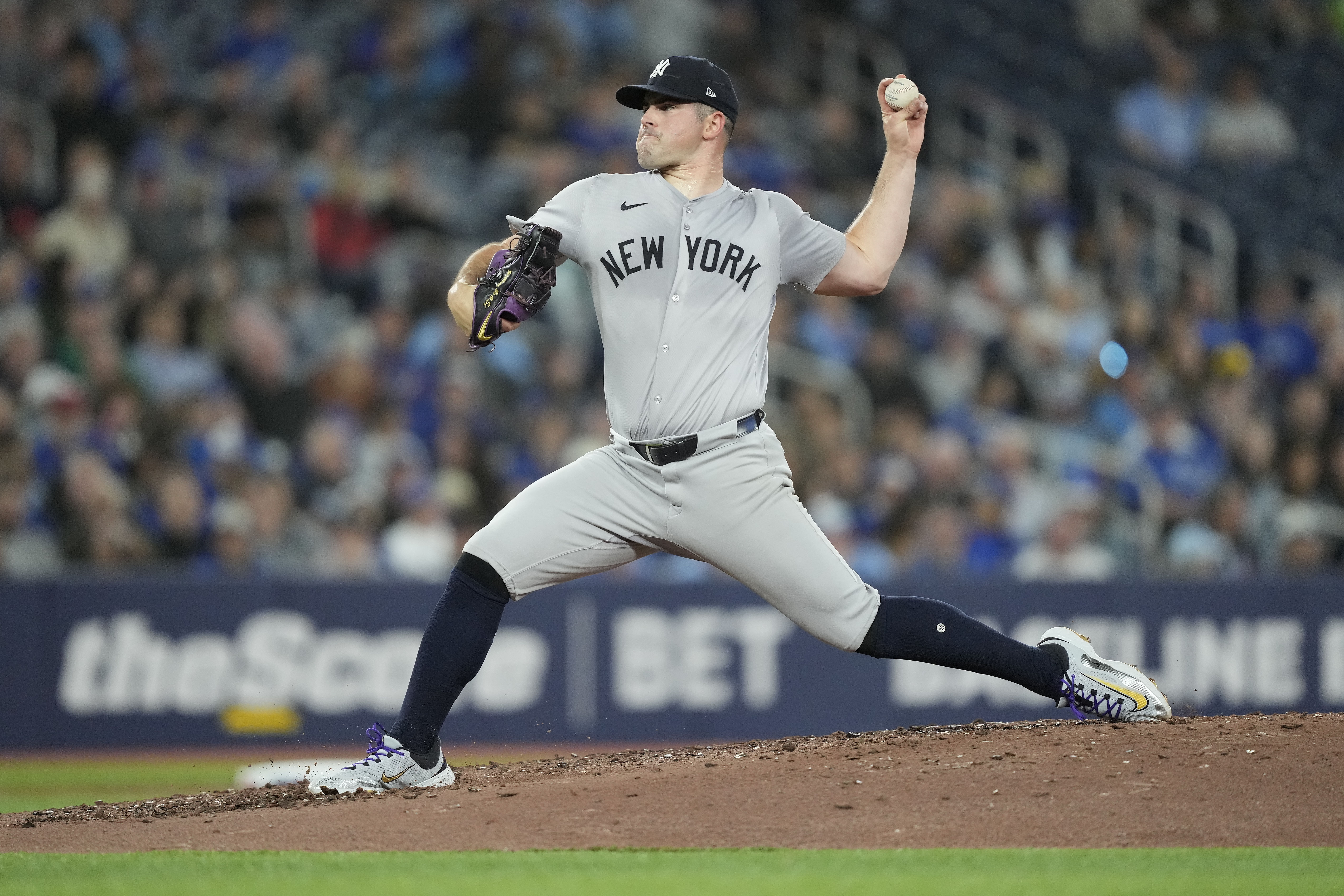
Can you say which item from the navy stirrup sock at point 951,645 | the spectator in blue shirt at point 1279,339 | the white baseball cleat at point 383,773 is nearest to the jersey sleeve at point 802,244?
the navy stirrup sock at point 951,645

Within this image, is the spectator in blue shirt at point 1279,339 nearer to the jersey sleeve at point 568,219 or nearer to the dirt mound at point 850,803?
the dirt mound at point 850,803

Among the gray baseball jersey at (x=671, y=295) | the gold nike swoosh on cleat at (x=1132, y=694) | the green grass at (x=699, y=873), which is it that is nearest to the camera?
the green grass at (x=699, y=873)

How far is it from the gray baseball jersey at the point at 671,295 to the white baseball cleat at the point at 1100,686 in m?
1.38

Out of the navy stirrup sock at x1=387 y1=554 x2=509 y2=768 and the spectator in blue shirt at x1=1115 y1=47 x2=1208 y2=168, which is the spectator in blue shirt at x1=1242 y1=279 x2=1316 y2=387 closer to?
the spectator in blue shirt at x1=1115 y1=47 x2=1208 y2=168

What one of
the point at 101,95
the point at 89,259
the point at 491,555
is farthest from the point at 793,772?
the point at 101,95

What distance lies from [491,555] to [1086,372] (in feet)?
28.0

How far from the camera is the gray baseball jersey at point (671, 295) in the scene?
5.07m

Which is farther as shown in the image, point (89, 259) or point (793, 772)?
point (89, 259)

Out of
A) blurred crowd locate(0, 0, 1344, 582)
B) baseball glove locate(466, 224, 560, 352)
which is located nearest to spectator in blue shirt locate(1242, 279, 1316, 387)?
blurred crowd locate(0, 0, 1344, 582)

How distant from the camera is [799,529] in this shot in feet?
16.7

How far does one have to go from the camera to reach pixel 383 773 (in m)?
5.38

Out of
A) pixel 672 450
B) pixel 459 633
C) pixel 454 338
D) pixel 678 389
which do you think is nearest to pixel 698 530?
pixel 672 450

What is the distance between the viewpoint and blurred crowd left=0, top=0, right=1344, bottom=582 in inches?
429

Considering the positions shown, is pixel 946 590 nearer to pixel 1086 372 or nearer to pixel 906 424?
pixel 906 424
